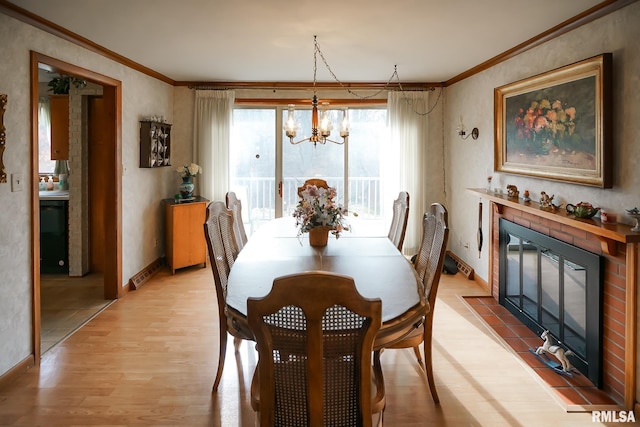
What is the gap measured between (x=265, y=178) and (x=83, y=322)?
10.5 ft

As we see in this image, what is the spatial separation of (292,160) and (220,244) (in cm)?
379

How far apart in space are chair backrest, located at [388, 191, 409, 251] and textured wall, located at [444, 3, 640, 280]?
1.11 metres

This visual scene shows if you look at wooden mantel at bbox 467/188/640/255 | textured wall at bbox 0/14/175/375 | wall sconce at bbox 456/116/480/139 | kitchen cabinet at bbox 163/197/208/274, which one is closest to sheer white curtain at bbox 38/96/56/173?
kitchen cabinet at bbox 163/197/208/274

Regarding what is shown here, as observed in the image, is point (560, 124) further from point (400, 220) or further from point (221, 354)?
point (221, 354)

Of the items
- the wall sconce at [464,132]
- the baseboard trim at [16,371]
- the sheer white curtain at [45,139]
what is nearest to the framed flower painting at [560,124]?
the wall sconce at [464,132]

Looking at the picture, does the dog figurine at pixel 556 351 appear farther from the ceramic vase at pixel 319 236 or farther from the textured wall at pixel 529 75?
the ceramic vase at pixel 319 236

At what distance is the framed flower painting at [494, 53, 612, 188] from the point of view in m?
2.98

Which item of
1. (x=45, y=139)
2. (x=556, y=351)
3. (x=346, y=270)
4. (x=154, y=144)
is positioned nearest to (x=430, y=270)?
(x=346, y=270)

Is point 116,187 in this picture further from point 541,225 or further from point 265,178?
point 541,225

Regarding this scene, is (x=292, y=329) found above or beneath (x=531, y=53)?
beneath

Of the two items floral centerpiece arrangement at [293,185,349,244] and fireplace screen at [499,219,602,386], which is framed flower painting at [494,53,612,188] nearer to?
fireplace screen at [499,219,602,386]

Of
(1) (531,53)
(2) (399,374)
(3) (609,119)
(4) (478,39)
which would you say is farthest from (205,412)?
(1) (531,53)

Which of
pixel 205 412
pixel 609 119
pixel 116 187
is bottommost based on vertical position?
pixel 205 412

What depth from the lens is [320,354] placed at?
158cm
